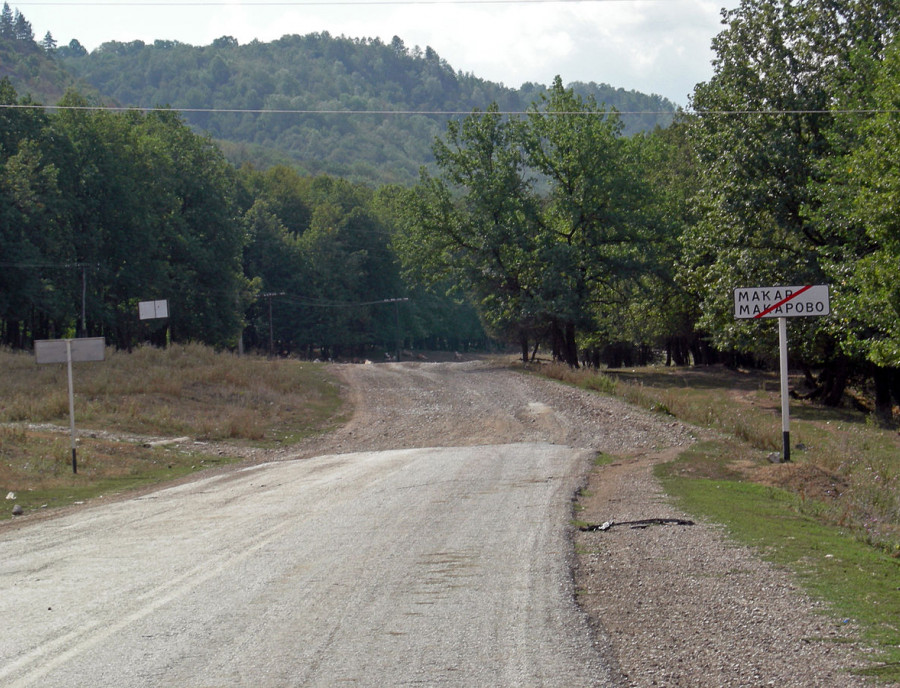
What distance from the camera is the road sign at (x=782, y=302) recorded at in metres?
17.0

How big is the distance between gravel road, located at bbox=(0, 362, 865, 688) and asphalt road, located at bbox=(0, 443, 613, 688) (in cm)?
3

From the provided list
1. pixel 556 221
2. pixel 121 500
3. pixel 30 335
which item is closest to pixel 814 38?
pixel 556 221

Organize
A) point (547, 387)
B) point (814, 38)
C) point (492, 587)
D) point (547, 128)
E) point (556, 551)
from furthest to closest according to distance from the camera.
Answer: point (547, 128), point (547, 387), point (814, 38), point (556, 551), point (492, 587)

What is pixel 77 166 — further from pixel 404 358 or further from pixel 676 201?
pixel 404 358

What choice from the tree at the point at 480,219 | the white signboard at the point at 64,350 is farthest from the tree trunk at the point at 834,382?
the white signboard at the point at 64,350

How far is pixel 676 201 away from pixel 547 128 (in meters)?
8.59

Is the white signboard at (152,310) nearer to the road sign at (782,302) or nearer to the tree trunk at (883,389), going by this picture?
the tree trunk at (883,389)

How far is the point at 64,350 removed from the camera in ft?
66.4

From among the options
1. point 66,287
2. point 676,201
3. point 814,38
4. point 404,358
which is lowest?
point 404,358

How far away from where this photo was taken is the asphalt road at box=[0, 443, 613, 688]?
587cm

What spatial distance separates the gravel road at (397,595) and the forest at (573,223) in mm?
16363

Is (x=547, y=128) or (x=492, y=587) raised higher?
→ (x=547, y=128)

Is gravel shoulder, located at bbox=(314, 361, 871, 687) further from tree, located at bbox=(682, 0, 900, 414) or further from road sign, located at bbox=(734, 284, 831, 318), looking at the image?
tree, located at bbox=(682, 0, 900, 414)

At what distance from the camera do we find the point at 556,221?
52.1 metres
